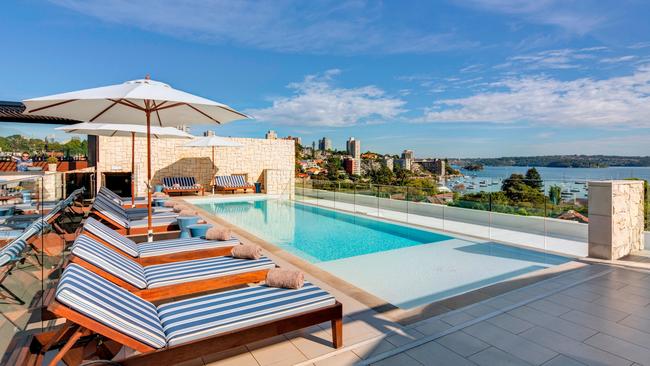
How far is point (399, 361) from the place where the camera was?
107 inches

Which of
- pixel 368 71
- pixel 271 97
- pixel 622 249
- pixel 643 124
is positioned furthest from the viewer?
pixel 271 97

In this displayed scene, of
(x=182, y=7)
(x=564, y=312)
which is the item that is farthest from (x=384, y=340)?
(x=182, y=7)

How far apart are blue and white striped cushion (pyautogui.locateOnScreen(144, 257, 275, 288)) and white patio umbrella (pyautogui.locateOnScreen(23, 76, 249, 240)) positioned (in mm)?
1816

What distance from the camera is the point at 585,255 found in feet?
19.4

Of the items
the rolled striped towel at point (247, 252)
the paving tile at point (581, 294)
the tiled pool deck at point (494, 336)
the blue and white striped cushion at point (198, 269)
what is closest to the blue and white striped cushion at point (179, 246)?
the blue and white striped cushion at point (198, 269)

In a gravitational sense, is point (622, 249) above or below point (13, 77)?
below

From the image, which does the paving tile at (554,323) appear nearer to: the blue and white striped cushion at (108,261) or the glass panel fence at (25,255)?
the blue and white striped cushion at (108,261)

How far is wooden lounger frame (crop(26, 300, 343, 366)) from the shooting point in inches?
84.0

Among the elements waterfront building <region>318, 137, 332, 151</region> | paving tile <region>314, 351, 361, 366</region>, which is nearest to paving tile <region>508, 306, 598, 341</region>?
paving tile <region>314, 351, 361, 366</region>

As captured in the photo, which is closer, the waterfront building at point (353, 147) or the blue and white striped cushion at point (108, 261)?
the blue and white striped cushion at point (108, 261)

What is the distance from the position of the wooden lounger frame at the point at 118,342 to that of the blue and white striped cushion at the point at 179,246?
6.49ft

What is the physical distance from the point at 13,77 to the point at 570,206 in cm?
3000

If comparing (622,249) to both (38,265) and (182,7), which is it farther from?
(182,7)

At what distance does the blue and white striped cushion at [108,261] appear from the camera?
122 inches
